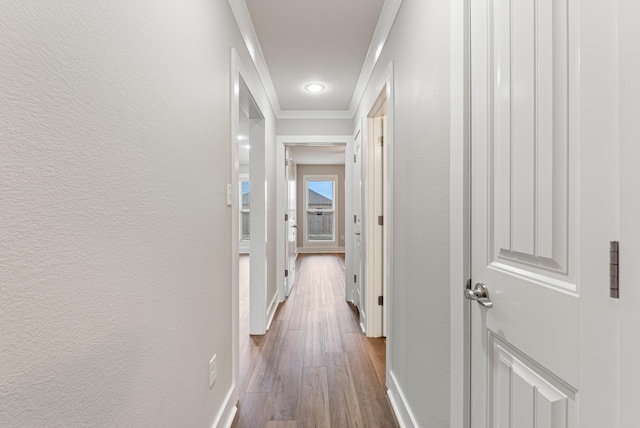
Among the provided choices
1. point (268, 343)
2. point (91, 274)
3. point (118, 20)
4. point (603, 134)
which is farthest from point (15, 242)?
point (268, 343)

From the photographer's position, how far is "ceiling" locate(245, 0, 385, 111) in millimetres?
1938

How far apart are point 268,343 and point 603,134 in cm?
273

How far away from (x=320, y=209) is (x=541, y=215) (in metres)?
8.06

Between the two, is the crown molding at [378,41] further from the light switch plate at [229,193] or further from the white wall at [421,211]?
the light switch plate at [229,193]

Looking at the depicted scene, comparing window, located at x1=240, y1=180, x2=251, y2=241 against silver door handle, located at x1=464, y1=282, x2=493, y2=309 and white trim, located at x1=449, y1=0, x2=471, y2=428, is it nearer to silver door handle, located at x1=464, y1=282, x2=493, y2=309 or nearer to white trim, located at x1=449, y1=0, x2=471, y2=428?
white trim, located at x1=449, y1=0, x2=471, y2=428

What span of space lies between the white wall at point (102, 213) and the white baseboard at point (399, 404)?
40.1 inches

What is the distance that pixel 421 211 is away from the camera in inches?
58.4

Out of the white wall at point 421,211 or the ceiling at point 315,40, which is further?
the ceiling at point 315,40

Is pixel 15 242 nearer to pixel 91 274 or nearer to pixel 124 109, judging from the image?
pixel 91 274

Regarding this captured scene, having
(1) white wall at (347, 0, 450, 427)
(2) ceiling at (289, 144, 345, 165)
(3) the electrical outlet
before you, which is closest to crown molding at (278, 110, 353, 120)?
(1) white wall at (347, 0, 450, 427)

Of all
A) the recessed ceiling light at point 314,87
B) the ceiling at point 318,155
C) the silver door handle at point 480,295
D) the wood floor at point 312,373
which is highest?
the ceiling at point 318,155

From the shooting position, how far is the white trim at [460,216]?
3.45 feet

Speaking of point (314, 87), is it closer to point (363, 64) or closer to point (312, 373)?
point (363, 64)

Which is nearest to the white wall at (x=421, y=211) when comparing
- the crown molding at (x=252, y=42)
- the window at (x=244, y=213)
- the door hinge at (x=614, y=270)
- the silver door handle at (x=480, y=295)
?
the silver door handle at (x=480, y=295)
